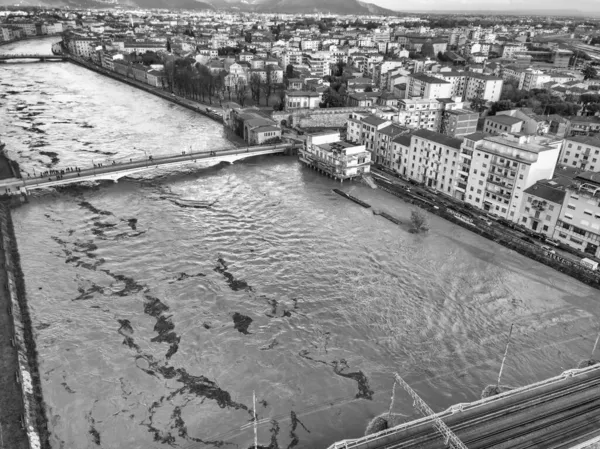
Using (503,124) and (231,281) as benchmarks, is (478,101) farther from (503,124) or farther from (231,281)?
(231,281)

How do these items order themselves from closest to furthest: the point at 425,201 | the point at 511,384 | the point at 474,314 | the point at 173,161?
the point at 511,384
the point at 474,314
the point at 425,201
the point at 173,161

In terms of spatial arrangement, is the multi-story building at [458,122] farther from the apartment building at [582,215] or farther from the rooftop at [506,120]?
the apartment building at [582,215]

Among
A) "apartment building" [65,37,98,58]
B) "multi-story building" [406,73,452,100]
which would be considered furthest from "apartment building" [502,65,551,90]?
"apartment building" [65,37,98,58]

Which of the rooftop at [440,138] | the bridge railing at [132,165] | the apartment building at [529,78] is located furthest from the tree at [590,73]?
the bridge railing at [132,165]

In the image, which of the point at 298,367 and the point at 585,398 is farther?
the point at 298,367

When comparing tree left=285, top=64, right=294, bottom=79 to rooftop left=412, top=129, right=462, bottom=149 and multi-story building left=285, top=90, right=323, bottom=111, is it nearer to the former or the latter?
multi-story building left=285, top=90, right=323, bottom=111

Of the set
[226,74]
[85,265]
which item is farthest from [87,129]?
[85,265]

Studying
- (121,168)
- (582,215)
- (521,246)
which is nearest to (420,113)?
(521,246)

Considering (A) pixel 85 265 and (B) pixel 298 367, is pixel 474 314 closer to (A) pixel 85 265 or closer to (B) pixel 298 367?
(B) pixel 298 367
